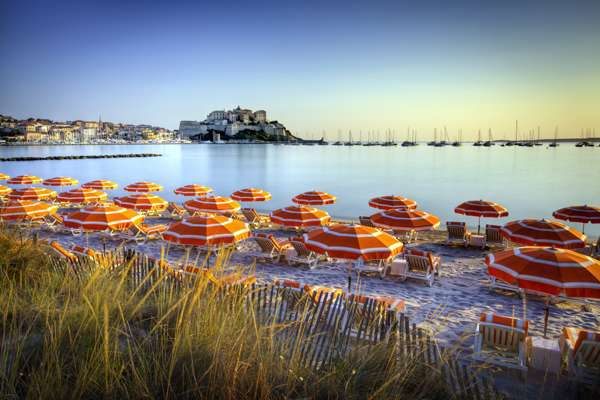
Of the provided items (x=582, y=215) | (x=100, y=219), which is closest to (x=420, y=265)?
(x=582, y=215)

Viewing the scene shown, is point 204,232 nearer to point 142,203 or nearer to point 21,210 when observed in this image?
point 21,210

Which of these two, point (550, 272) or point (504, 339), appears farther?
point (550, 272)

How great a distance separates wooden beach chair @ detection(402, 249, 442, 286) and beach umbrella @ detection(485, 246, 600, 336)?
2385 millimetres

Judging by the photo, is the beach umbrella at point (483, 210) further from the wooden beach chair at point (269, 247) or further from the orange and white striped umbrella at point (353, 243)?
the orange and white striped umbrella at point (353, 243)

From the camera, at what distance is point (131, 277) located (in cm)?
459

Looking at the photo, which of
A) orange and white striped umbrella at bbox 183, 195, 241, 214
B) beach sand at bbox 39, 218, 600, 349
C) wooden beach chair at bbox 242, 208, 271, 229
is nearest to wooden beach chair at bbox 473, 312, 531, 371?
beach sand at bbox 39, 218, 600, 349

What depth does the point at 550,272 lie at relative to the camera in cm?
478

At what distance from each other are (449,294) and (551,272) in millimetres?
2647

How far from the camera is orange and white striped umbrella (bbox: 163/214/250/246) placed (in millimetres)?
7008

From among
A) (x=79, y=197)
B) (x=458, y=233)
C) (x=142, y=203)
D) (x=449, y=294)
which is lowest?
(x=449, y=294)

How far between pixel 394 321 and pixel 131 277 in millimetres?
3086

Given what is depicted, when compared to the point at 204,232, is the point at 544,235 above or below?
below

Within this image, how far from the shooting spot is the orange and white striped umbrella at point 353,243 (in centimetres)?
588

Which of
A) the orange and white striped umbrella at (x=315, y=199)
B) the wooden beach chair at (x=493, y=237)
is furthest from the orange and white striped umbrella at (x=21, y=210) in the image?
the wooden beach chair at (x=493, y=237)
